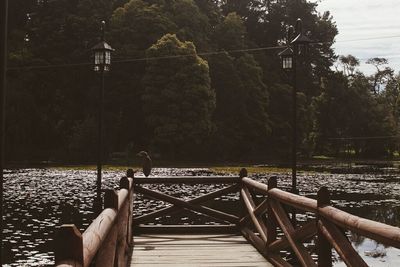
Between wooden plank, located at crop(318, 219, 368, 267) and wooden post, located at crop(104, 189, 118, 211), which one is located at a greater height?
wooden post, located at crop(104, 189, 118, 211)

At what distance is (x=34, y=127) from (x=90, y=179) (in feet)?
83.0

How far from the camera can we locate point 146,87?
1949 inches

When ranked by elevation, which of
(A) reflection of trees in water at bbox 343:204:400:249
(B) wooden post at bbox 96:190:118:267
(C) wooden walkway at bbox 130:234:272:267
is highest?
(B) wooden post at bbox 96:190:118:267

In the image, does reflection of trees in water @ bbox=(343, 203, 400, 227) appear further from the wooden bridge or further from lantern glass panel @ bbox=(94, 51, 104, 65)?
lantern glass panel @ bbox=(94, 51, 104, 65)

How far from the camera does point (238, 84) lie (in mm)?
57062

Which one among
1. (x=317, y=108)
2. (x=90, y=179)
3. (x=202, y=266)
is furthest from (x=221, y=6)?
(x=202, y=266)

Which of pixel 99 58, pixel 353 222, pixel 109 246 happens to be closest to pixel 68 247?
pixel 109 246

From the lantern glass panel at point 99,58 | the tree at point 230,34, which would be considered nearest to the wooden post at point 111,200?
the lantern glass panel at point 99,58

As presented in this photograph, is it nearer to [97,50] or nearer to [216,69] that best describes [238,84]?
[216,69]

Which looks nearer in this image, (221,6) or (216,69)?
(216,69)

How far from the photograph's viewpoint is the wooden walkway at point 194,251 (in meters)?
6.73

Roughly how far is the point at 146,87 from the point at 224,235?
4130cm

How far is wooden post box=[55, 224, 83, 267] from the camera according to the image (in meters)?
2.53

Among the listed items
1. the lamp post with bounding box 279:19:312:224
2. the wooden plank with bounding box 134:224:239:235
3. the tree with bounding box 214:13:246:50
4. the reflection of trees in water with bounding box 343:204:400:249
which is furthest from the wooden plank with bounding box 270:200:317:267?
the tree with bounding box 214:13:246:50
